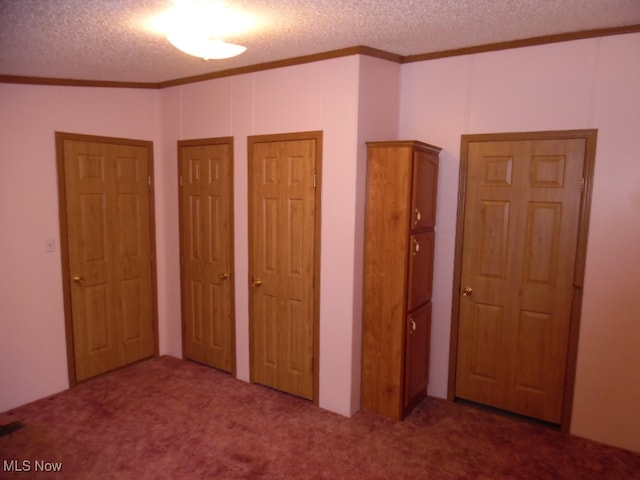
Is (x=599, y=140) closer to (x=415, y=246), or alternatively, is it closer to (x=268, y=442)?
(x=415, y=246)

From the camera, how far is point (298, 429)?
3.13 metres

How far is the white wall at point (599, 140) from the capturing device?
2.75 meters

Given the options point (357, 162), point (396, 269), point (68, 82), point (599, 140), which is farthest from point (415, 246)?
point (68, 82)

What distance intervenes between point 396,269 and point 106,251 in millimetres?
2566

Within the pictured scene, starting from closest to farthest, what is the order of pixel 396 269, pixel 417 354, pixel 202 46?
pixel 202 46
pixel 396 269
pixel 417 354

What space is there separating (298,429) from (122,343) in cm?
199

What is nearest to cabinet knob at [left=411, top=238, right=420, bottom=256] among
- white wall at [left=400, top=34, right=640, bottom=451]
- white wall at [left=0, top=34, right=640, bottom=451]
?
white wall at [left=0, top=34, right=640, bottom=451]

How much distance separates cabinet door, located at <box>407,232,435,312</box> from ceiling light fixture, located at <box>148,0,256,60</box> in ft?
5.55

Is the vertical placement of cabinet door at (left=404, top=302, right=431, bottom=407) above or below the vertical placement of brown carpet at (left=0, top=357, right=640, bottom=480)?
above

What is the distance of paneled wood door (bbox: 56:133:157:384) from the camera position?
368 centimetres

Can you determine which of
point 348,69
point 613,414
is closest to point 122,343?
point 348,69

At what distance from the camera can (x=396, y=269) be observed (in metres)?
3.13

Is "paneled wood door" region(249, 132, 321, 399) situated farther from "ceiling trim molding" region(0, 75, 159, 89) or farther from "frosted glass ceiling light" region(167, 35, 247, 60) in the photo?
"ceiling trim molding" region(0, 75, 159, 89)

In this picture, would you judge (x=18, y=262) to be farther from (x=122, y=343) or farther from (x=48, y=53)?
(x=48, y=53)
